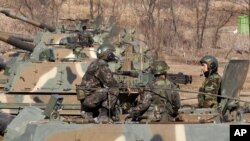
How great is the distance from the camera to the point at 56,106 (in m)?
8.21

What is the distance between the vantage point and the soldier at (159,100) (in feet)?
28.9

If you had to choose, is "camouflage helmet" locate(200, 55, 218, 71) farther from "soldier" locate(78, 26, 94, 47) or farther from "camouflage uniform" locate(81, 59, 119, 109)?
"soldier" locate(78, 26, 94, 47)

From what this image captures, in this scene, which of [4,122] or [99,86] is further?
[99,86]

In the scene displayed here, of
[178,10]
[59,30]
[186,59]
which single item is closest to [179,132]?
[59,30]

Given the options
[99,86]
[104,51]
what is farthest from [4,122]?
[104,51]

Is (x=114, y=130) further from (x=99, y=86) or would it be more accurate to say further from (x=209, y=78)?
(x=209, y=78)

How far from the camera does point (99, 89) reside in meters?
9.66

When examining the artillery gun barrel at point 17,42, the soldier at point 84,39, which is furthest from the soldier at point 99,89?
the artillery gun barrel at point 17,42

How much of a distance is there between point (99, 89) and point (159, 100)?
37.8 inches

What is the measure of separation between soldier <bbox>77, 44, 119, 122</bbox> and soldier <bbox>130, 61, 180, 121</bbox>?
0.54 meters

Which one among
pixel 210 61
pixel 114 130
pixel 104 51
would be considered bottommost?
pixel 114 130

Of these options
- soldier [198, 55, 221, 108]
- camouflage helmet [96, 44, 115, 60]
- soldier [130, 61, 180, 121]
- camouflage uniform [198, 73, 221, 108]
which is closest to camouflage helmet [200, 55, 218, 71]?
soldier [198, 55, 221, 108]

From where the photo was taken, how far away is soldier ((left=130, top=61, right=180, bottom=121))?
8.80m

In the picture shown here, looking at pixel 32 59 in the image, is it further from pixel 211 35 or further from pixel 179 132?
pixel 211 35
